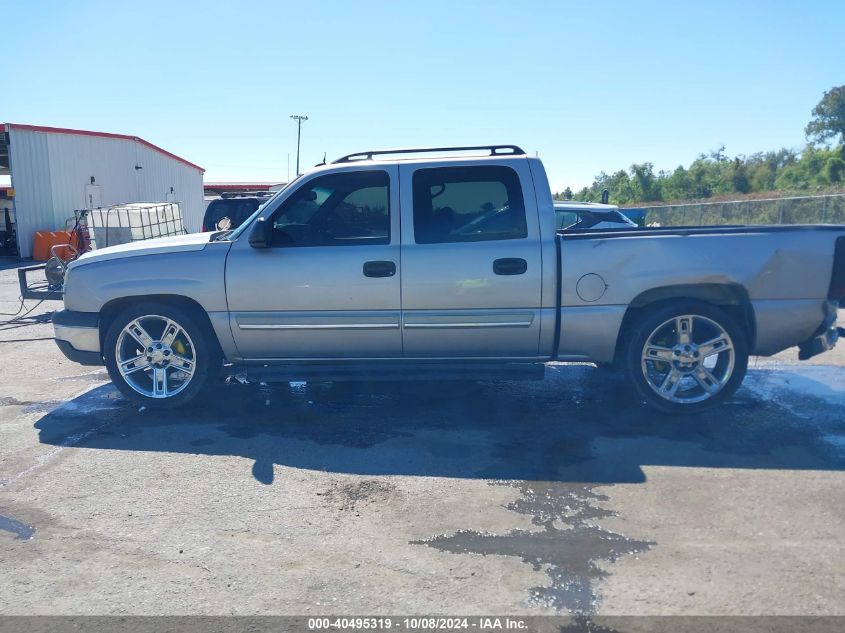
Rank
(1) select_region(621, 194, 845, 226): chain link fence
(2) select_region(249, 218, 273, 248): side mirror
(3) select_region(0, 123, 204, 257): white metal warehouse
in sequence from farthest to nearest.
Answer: (3) select_region(0, 123, 204, 257): white metal warehouse < (1) select_region(621, 194, 845, 226): chain link fence < (2) select_region(249, 218, 273, 248): side mirror

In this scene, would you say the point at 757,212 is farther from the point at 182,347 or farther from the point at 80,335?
the point at 80,335

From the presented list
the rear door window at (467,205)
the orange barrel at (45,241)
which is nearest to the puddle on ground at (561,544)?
the rear door window at (467,205)

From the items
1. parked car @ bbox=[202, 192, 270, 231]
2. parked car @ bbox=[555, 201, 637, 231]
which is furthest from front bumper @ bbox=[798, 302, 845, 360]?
parked car @ bbox=[202, 192, 270, 231]

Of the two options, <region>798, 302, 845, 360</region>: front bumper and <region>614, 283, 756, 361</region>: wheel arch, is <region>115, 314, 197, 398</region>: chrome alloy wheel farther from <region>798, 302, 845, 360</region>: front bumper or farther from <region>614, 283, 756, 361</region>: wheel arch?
<region>798, 302, 845, 360</region>: front bumper

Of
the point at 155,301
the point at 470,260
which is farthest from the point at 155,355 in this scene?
the point at 470,260

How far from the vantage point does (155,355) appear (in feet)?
18.4

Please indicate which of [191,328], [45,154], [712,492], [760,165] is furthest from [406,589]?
[760,165]

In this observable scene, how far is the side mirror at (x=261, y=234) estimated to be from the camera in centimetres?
521

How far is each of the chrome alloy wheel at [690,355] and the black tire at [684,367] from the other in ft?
0.04

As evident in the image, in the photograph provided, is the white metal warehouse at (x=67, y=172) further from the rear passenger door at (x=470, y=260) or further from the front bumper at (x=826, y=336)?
the front bumper at (x=826, y=336)

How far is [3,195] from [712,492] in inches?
1808

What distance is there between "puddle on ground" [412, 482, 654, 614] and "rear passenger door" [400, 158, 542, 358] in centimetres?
157

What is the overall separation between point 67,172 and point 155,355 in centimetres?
2547

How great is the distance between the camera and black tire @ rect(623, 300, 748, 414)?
5.20m
